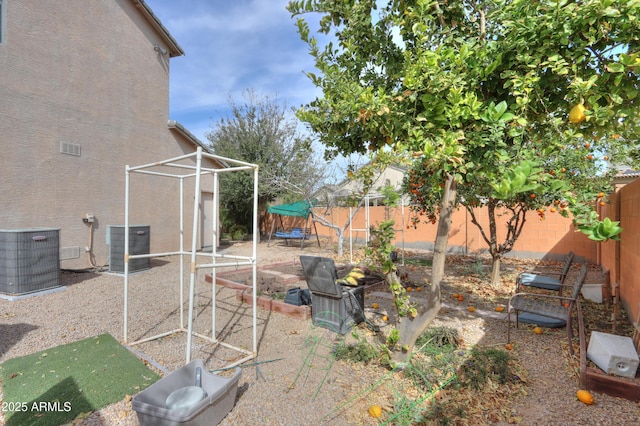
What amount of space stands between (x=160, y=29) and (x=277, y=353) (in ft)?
36.7

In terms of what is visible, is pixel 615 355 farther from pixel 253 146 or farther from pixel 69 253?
pixel 253 146

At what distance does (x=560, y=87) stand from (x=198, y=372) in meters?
3.72

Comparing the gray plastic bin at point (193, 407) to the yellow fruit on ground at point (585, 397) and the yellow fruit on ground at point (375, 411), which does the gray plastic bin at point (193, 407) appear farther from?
the yellow fruit on ground at point (585, 397)

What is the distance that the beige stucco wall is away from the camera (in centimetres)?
707

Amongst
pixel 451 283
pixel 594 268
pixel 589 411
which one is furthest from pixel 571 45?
pixel 594 268

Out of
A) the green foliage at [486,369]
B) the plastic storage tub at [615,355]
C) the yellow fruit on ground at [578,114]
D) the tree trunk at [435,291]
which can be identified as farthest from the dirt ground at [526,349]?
the yellow fruit on ground at [578,114]

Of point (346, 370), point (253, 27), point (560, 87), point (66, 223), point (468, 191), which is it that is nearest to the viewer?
point (560, 87)

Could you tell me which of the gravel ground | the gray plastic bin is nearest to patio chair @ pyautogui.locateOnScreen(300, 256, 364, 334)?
the gravel ground

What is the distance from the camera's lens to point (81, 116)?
8.30 m

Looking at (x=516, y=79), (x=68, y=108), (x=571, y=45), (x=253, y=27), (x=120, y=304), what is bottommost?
(x=120, y=304)

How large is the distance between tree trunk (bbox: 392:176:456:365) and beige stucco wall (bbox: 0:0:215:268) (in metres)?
8.24

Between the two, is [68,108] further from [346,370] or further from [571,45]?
[571,45]

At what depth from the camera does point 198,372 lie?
9.03 ft

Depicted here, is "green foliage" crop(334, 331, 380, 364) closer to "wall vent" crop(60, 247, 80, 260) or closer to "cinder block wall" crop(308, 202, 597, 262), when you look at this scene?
"cinder block wall" crop(308, 202, 597, 262)
